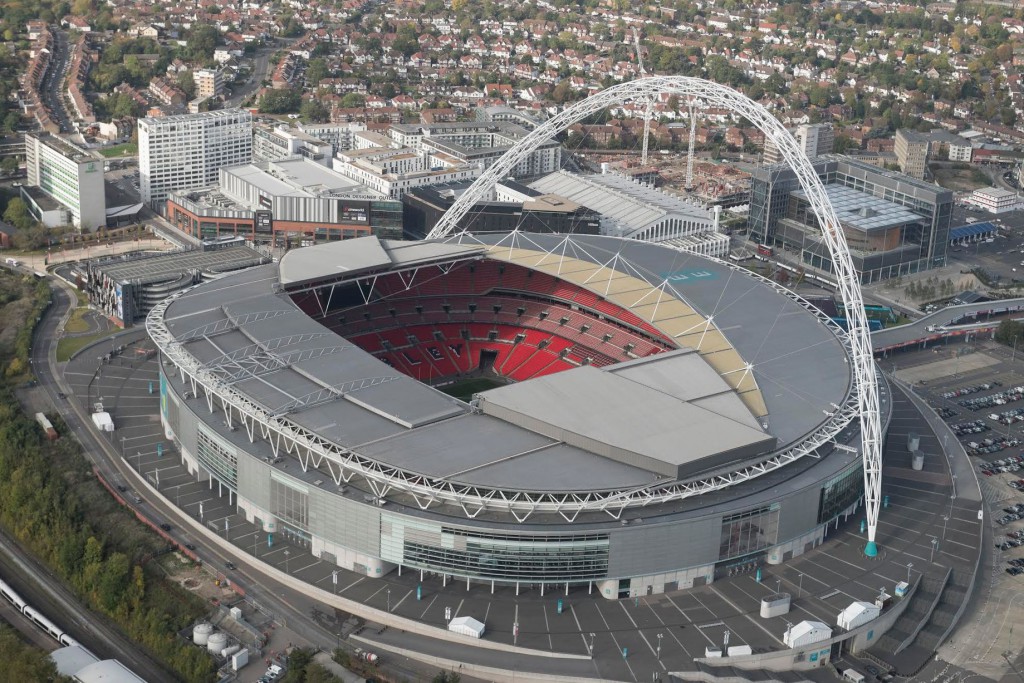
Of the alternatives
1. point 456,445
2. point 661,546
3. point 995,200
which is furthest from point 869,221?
point 456,445

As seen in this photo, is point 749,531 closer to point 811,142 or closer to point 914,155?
point 811,142

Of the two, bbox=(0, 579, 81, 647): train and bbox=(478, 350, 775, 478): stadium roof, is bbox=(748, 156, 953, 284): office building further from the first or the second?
bbox=(0, 579, 81, 647): train

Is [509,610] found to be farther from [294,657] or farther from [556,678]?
[294,657]

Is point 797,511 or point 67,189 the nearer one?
point 797,511

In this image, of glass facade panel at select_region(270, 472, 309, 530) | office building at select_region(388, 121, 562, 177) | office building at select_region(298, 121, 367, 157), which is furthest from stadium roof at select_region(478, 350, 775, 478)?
office building at select_region(298, 121, 367, 157)

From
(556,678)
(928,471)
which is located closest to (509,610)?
(556,678)
